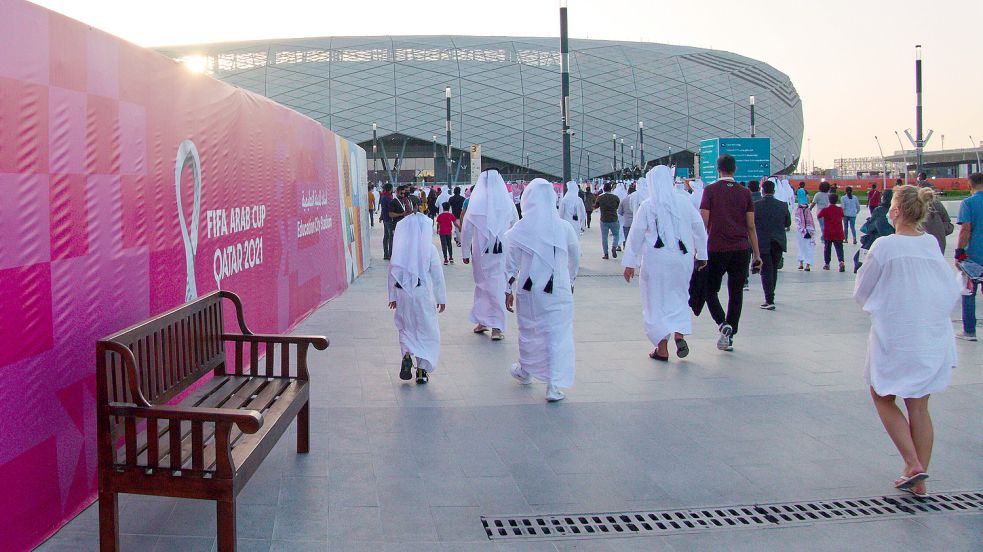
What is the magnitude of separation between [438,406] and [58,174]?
2894mm

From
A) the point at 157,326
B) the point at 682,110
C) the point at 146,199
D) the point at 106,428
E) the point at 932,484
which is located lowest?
the point at 932,484

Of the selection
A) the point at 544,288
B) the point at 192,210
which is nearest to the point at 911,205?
the point at 544,288

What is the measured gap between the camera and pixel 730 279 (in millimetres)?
8391

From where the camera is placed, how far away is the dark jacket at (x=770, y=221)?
11594 mm

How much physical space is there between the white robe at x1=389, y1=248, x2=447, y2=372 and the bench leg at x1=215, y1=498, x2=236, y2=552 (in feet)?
11.0

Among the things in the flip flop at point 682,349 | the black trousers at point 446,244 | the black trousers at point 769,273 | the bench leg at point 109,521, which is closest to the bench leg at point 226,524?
the bench leg at point 109,521

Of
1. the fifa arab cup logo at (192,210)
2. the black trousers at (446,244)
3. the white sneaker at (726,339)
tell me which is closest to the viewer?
the fifa arab cup logo at (192,210)

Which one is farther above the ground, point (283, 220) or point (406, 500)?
point (283, 220)

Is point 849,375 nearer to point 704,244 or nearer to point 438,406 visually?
point 704,244

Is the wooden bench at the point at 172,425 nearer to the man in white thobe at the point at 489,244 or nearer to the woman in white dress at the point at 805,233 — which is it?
the man in white thobe at the point at 489,244

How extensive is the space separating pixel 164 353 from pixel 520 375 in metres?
2.99

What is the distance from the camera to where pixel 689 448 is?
16.4ft

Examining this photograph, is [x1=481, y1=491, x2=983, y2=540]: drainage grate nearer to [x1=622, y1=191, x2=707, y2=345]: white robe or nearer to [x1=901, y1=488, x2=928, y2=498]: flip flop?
[x1=901, y1=488, x2=928, y2=498]: flip flop

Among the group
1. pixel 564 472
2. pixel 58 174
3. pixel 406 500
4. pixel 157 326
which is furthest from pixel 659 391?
pixel 58 174
